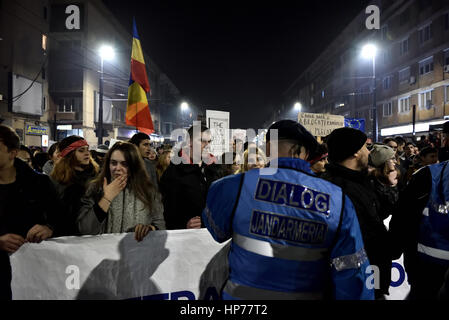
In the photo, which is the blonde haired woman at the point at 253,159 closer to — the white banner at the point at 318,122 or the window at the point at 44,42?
the white banner at the point at 318,122

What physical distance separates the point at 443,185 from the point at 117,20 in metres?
48.2

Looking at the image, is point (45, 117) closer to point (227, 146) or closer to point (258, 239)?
point (227, 146)

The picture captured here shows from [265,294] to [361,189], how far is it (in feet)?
4.12

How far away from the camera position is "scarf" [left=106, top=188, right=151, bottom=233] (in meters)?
3.29

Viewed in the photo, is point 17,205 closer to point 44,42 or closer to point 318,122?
point 318,122

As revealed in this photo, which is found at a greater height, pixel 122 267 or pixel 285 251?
pixel 285 251

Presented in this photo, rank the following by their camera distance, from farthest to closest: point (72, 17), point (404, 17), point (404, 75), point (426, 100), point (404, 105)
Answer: point (404, 105), point (404, 75), point (404, 17), point (426, 100), point (72, 17)

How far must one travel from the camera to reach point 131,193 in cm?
338

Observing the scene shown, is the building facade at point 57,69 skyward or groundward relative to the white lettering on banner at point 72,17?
skyward

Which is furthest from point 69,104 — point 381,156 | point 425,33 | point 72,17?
point 381,156

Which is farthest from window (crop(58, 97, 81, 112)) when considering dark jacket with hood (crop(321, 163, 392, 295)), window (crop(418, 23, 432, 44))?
dark jacket with hood (crop(321, 163, 392, 295))

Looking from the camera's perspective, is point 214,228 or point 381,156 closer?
point 214,228

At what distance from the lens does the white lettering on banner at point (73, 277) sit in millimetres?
3033

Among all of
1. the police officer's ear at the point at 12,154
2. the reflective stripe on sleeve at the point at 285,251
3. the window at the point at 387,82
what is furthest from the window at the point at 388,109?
the police officer's ear at the point at 12,154
